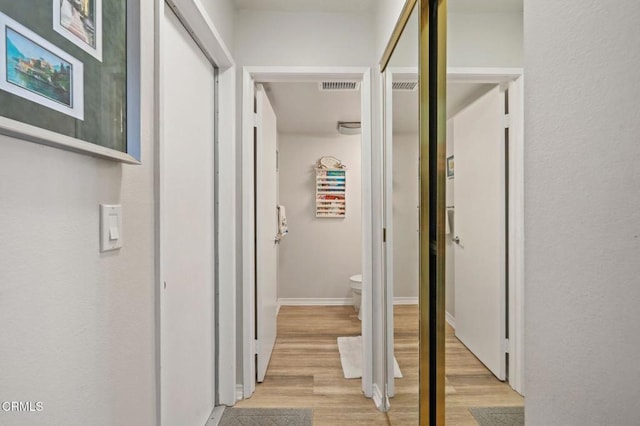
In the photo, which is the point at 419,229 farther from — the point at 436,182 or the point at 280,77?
the point at 280,77

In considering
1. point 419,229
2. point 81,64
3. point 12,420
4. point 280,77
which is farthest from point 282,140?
point 12,420

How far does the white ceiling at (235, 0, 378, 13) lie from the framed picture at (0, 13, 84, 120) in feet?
5.72

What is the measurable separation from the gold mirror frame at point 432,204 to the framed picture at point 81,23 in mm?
1040

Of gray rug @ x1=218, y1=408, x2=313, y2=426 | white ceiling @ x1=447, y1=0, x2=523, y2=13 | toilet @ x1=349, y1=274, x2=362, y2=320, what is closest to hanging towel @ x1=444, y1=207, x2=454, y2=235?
white ceiling @ x1=447, y1=0, x2=523, y2=13

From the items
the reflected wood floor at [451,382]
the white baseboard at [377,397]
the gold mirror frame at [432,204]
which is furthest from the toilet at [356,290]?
the gold mirror frame at [432,204]

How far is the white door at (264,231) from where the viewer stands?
235 cm

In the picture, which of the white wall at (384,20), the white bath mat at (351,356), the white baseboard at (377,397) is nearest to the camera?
the white wall at (384,20)

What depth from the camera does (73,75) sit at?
2.32ft

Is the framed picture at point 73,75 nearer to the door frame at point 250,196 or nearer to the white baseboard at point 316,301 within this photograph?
the door frame at point 250,196

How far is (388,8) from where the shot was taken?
72.9 inches

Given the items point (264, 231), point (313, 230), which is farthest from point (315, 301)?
point (264, 231)

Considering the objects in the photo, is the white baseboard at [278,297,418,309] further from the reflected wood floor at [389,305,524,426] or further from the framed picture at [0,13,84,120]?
the framed picture at [0,13,84,120]

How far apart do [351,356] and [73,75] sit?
271 cm

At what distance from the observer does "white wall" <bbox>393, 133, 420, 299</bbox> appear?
150 centimetres
